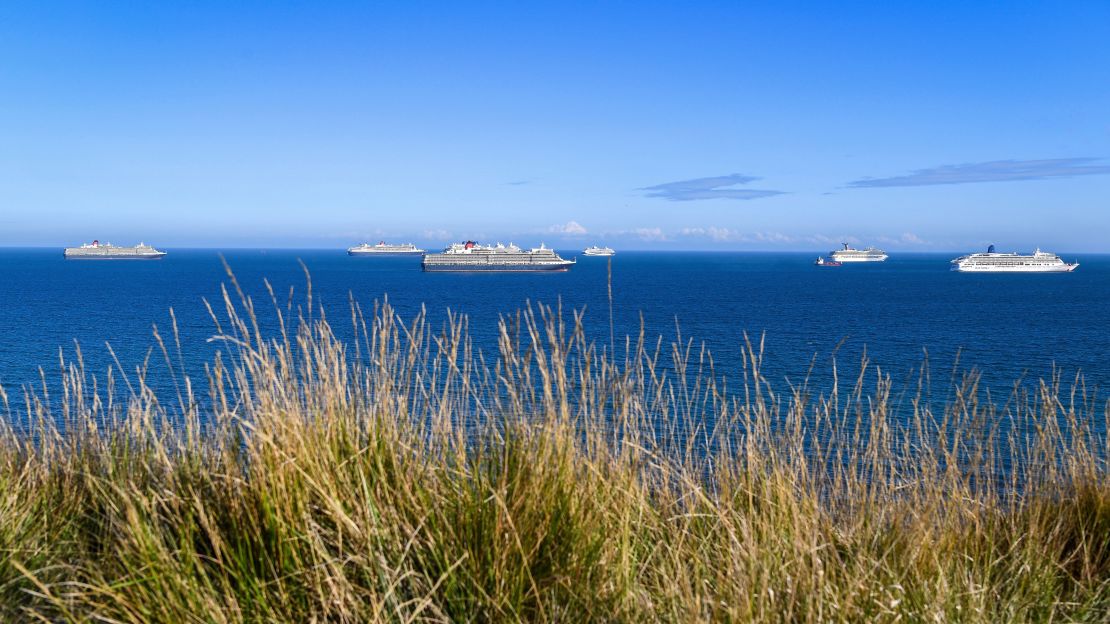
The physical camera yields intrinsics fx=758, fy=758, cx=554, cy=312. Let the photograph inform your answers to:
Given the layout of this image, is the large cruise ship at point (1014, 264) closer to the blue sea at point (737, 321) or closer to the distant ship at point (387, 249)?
the blue sea at point (737, 321)

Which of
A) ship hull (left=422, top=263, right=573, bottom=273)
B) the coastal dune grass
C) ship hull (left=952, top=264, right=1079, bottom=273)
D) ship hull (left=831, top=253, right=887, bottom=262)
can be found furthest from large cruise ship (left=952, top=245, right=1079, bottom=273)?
the coastal dune grass

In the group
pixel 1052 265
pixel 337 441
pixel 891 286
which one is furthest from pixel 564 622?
pixel 1052 265

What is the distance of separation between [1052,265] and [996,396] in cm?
10948

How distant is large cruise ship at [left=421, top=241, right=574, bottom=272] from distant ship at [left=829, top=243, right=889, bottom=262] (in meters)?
67.4

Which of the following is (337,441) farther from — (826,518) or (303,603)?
(826,518)

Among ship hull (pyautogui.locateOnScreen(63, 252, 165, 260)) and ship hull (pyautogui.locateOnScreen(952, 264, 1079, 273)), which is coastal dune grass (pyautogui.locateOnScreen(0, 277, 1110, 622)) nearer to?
ship hull (pyautogui.locateOnScreen(952, 264, 1079, 273))

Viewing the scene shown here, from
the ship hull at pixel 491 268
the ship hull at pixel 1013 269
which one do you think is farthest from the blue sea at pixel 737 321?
the ship hull at pixel 1013 269

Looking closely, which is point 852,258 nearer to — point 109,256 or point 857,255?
point 857,255

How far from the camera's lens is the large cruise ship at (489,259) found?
94750 mm

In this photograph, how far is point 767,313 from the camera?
4478cm

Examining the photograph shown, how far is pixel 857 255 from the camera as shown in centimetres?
14762

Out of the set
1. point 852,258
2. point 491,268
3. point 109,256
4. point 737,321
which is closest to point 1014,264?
point 852,258

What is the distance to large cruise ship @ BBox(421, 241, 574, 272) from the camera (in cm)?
9475

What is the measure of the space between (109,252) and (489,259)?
87976 millimetres
